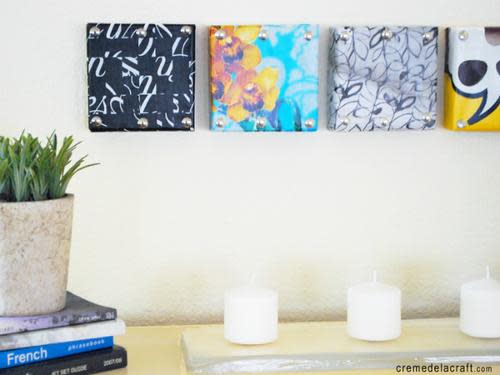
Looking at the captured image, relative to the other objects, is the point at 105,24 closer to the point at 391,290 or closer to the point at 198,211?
the point at 198,211

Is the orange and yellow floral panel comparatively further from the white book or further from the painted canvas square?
the white book

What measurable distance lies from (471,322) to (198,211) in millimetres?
430

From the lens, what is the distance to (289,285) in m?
1.21

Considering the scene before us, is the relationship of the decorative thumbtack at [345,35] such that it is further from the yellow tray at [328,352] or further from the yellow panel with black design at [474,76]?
the yellow tray at [328,352]

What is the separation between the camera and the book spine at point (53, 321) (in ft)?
3.07

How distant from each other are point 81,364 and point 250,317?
228mm

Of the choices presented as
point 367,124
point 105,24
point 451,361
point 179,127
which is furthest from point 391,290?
point 105,24

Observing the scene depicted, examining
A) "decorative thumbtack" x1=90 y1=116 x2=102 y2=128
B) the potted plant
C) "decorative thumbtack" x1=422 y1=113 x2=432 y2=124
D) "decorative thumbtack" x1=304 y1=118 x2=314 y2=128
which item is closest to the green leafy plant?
the potted plant

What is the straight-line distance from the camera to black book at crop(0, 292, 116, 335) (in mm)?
938

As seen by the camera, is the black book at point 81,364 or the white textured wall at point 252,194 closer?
the black book at point 81,364

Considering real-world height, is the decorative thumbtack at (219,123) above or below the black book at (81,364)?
above

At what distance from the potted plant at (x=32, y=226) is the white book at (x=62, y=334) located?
0.10ft

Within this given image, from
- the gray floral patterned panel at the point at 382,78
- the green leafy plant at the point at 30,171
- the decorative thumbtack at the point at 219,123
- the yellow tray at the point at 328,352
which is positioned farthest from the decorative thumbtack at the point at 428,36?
the green leafy plant at the point at 30,171

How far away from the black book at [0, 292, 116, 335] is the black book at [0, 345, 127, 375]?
42 millimetres
